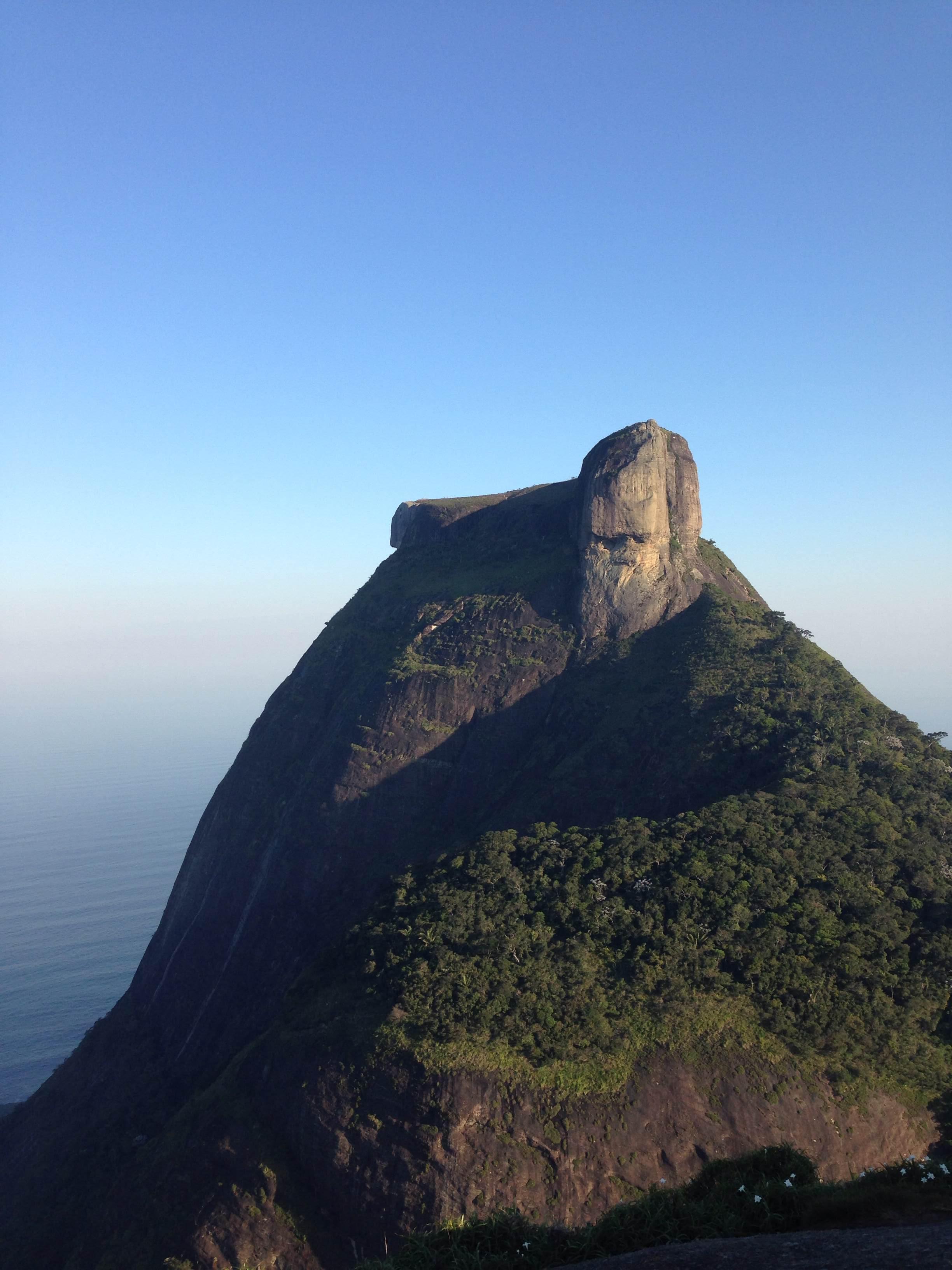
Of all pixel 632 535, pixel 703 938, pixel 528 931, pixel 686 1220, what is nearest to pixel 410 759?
pixel 528 931

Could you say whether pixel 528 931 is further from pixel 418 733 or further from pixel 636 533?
pixel 636 533

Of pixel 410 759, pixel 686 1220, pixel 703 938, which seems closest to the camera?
pixel 686 1220

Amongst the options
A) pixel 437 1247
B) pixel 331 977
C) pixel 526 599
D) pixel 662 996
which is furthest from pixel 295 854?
pixel 437 1247

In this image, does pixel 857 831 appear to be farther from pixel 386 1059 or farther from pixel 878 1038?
pixel 386 1059

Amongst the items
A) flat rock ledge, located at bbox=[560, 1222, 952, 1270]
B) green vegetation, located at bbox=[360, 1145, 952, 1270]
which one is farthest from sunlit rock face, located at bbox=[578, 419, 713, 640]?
flat rock ledge, located at bbox=[560, 1222, 952, 1270]

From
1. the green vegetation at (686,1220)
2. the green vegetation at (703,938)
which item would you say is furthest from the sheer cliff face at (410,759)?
the green vegetation at (686,1220)
